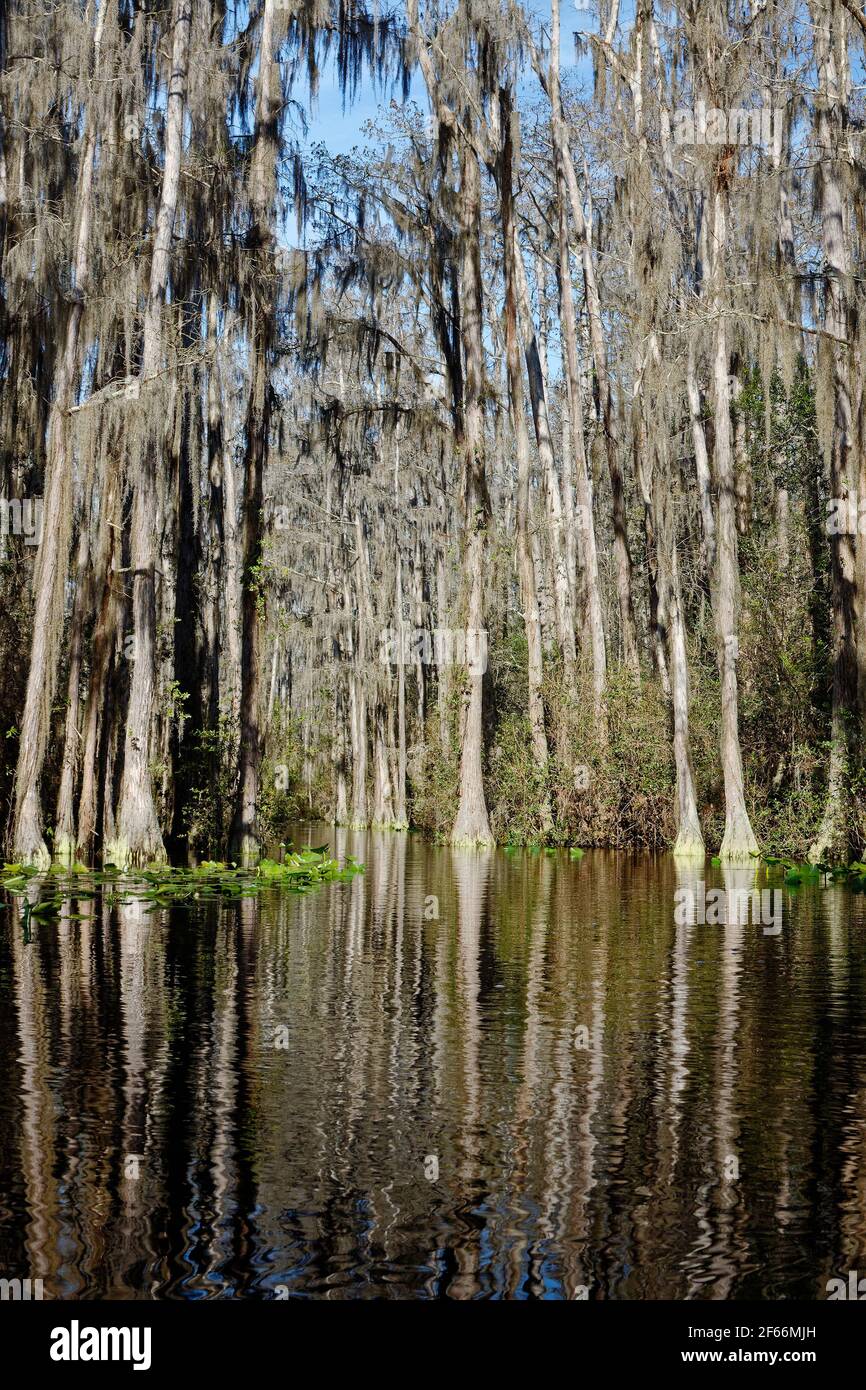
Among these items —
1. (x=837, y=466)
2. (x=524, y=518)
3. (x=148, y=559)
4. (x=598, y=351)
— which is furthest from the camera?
(x=598, y=351)

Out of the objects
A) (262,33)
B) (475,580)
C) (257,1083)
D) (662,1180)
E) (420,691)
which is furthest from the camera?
(420,691)

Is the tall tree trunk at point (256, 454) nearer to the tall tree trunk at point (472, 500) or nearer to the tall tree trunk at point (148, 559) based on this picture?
the tall tree trunk at point (148, 559)

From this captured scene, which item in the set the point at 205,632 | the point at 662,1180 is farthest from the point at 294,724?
the point at 662,1180

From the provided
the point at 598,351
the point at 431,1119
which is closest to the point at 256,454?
the point at 598,351

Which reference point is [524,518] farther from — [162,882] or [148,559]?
[162,882]

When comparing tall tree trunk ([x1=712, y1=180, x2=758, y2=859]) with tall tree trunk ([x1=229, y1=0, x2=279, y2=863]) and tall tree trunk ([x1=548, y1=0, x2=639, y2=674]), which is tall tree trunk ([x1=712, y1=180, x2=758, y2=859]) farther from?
tall tree trunk ([x1=229, y1=0, x2=279, y2=863])

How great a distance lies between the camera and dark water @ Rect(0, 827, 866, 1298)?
12.7ft

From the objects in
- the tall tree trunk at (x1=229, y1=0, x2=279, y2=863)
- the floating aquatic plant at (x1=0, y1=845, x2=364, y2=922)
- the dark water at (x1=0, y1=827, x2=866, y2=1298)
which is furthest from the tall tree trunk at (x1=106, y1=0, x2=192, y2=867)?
the dark water at (x1=0, y1=827, x2=866, y2=1298)

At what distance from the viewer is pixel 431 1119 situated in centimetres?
548

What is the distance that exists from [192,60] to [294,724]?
1057cm

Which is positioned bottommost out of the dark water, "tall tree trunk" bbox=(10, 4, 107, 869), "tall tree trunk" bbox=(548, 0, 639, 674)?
the dark water

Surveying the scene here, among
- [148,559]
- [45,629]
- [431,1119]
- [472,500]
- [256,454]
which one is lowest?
[431,1119]
